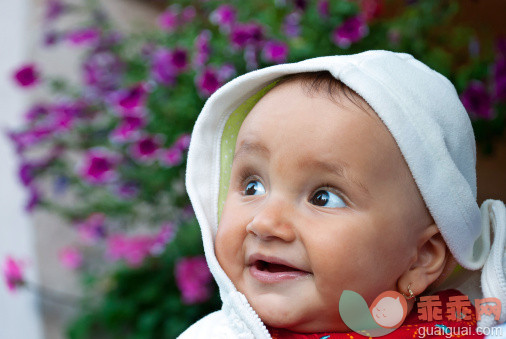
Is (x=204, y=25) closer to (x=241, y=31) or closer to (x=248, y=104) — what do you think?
(x=241, y=31)

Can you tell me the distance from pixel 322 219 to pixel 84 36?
2156 mm

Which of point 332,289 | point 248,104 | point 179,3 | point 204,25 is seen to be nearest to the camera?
point 332,289

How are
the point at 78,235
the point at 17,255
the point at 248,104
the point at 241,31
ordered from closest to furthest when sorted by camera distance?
the point at 248,104 < the point at 241,31 < the point at 17,255 < the point at 78,235

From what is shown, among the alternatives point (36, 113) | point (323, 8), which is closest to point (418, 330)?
point (323, 8)

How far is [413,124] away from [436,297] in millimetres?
421

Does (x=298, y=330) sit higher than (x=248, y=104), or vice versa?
(x=248, y=104)

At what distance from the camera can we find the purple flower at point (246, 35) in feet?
7.50

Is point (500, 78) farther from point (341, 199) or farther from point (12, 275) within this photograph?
point (12, 275)

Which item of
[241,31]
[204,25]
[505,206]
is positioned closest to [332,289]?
[505,206]

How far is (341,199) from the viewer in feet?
4.09

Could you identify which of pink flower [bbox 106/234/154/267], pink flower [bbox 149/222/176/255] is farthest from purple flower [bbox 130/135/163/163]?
pink flower [bbox 106/234/154/267]

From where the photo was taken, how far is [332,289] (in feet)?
3.94

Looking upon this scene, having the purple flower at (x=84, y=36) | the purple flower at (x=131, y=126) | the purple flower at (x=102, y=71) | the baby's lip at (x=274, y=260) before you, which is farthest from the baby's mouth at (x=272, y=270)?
the purple flower at (x=84, y=36)

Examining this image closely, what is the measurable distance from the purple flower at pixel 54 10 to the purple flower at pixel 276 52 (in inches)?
58.3
